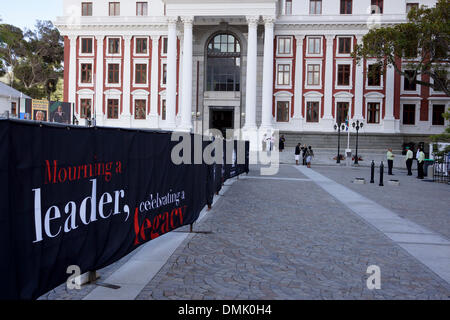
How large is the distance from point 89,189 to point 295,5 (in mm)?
53143

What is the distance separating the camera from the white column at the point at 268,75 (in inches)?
1950

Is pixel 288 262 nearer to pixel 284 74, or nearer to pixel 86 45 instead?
pixel 284 74

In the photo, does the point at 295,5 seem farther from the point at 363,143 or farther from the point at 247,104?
the point at 363,143

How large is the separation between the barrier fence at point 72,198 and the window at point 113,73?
171ft

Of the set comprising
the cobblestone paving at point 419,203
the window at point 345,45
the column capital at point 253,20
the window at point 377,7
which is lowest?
the cobblestone paving at point 419,203

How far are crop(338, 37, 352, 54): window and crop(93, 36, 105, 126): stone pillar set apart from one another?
30708 millimetres

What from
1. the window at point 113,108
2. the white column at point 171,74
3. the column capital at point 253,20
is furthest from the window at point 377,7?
the window at point 113,108

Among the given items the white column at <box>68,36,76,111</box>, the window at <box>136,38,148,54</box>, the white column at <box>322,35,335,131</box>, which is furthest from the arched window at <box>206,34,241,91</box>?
the white column at <box>68,36,76,111</box>

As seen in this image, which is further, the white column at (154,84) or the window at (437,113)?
the white column at (154,84)

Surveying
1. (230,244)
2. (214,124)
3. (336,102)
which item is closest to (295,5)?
(336,102)

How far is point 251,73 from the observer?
161 feet

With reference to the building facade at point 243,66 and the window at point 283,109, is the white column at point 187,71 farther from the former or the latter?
the window at point 283,109

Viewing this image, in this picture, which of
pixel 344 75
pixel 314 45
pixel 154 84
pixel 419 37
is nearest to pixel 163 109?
pixel 154 84
